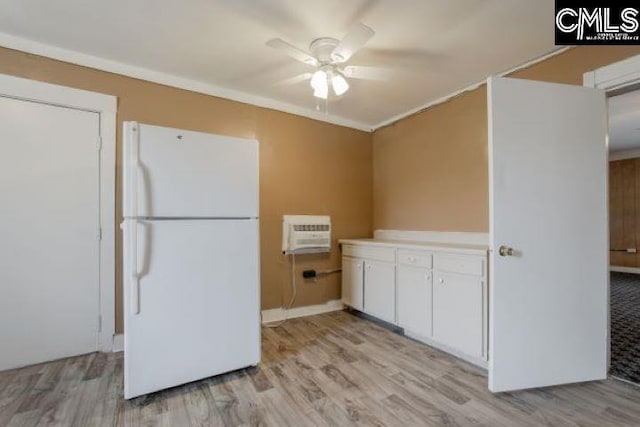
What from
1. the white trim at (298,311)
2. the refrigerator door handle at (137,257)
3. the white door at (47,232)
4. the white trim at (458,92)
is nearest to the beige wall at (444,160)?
the white trim at (458,92)

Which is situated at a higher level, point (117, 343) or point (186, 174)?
point (186, 174)

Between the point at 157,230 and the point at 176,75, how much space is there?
169 centimetres

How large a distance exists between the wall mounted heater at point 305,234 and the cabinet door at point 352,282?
330mm

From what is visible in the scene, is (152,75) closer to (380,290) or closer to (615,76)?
(380,290)

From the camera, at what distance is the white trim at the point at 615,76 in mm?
1926

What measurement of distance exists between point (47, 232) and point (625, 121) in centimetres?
720

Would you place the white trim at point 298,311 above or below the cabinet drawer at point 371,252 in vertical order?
below

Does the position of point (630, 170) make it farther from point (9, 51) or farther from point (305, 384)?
point (9, 51)

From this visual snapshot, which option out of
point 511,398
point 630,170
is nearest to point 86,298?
point 511,398

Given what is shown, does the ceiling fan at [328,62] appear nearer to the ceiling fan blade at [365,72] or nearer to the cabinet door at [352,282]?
the ceiling fan blade at [365,72]

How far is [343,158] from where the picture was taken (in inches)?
152

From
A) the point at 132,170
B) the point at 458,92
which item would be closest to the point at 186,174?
the point at 132,170

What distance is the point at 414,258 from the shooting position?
2734 mm

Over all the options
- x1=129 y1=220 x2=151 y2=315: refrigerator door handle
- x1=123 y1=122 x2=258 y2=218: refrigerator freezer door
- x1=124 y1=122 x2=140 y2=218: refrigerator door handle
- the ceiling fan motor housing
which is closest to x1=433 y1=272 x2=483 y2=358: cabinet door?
x1=123 y1=122 x2=258 y2=218: refrigerator freezer door
